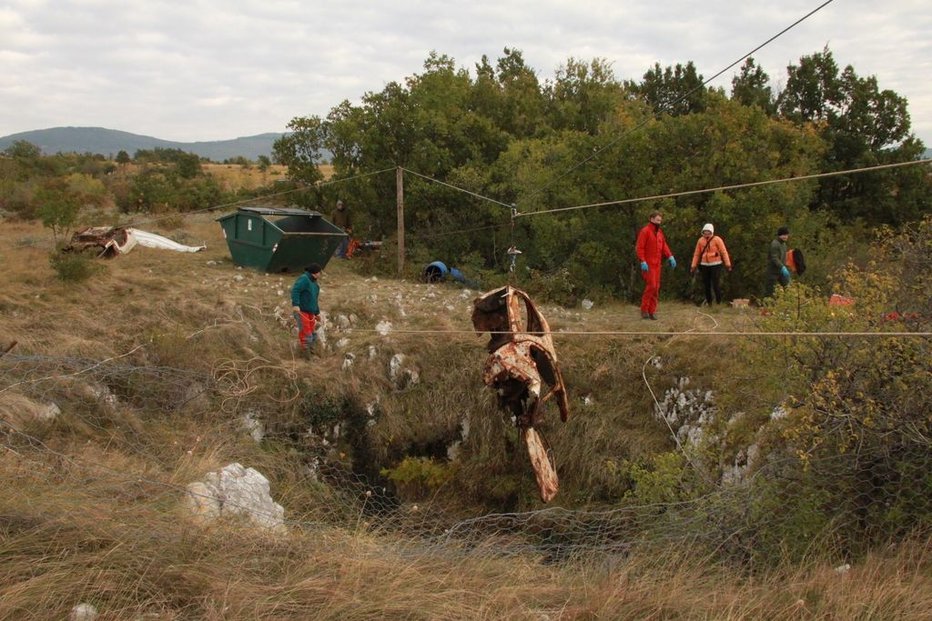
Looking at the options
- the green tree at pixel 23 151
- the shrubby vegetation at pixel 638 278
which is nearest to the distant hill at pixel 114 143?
the green tree at pixel 23 151

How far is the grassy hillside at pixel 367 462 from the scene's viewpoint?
3488mm

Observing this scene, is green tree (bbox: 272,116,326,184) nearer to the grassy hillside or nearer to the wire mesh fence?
the grassy hillside

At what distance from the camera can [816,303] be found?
18.4 ft

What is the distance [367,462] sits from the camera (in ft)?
30.5

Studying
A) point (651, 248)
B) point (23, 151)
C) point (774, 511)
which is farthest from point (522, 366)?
point (23, 151)

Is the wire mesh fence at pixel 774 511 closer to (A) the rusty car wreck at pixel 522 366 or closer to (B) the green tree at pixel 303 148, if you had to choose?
(A) the rusty car wreck at pixel 522 366

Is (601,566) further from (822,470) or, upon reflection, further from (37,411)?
(37,411)

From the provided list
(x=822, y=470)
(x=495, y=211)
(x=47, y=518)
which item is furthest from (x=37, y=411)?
(x=495, y=211)

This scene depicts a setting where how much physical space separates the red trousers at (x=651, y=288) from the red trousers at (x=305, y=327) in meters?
4.69

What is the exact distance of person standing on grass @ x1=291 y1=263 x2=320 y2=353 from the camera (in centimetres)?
951

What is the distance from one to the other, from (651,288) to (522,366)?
14.8ft

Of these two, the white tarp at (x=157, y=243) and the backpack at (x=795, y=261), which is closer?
the backpack at (x=795, y=261)

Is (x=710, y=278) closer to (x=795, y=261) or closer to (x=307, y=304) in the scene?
(x=795, y=261)

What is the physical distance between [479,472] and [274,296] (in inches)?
205
